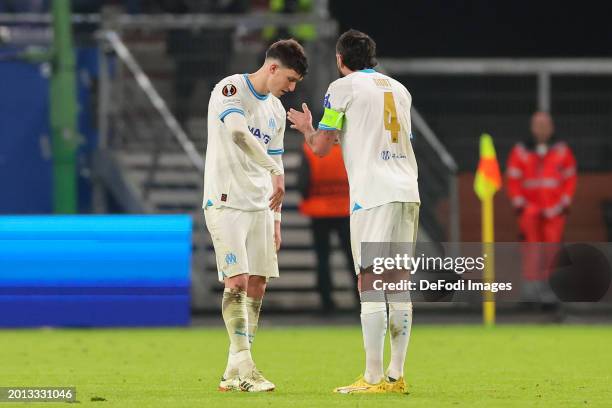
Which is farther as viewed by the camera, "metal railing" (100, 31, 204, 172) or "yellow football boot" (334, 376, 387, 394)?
"metal railing" (100, 31, 204, 172)

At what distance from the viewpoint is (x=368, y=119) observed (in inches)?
400

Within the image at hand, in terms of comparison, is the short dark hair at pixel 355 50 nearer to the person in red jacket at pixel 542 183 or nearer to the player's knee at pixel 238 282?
the player's knee at pixel 238 282

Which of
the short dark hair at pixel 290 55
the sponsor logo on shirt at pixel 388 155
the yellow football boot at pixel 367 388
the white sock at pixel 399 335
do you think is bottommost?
the yellow football boot at pixel 367 388

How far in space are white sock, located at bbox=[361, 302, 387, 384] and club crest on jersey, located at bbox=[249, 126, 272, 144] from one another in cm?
128

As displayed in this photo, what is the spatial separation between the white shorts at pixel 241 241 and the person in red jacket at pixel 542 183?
921 centimetres

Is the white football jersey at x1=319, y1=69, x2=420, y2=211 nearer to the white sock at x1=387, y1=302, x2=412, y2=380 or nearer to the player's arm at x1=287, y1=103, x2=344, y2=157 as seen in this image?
the player's arm at x1=287, y1=103, x2=344, y2=157

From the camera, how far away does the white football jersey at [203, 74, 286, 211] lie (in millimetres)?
10539

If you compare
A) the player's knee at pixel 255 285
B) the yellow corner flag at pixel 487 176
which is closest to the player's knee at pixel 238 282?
A: the player's knee at pixel 255 285

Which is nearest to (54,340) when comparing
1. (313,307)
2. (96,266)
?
(96,266)

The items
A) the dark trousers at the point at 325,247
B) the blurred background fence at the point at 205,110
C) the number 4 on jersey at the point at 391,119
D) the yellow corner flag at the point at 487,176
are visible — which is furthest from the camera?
the blurred background fence at the point at 205,110

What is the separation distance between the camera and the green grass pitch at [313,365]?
10055mm

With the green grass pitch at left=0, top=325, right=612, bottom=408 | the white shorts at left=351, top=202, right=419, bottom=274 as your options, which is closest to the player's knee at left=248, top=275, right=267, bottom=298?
the green grass pitch at left=0, top=325, right=612, bottom=408

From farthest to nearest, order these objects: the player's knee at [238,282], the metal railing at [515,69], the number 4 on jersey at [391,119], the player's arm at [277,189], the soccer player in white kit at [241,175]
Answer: the metal railing at [515,69]
the player's arm at [277,189]
the player's knee at [238,282]
the soccer player in white kit at [241,175]
the number 4 on jersey at [391,119]

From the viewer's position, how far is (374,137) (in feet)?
33.3
